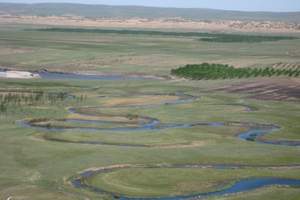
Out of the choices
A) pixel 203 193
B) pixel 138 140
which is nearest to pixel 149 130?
pixel 138 140

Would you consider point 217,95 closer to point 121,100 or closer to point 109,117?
point 121,100

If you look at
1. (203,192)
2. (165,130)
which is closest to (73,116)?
(165,130)

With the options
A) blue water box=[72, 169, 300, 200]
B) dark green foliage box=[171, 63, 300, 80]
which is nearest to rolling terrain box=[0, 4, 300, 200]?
blue water box=[72, 169, 300, 200]

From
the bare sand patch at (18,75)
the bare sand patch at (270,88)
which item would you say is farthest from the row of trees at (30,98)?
the bare sand patch at (18,75)

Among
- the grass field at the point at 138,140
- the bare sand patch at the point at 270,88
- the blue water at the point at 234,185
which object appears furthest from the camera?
the bare sand patch at the point at 270,88

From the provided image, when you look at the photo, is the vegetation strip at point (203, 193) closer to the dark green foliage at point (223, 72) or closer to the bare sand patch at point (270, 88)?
the bare sand patch at point (270, 88)

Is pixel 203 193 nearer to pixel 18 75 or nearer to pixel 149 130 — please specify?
pixel 149 130
